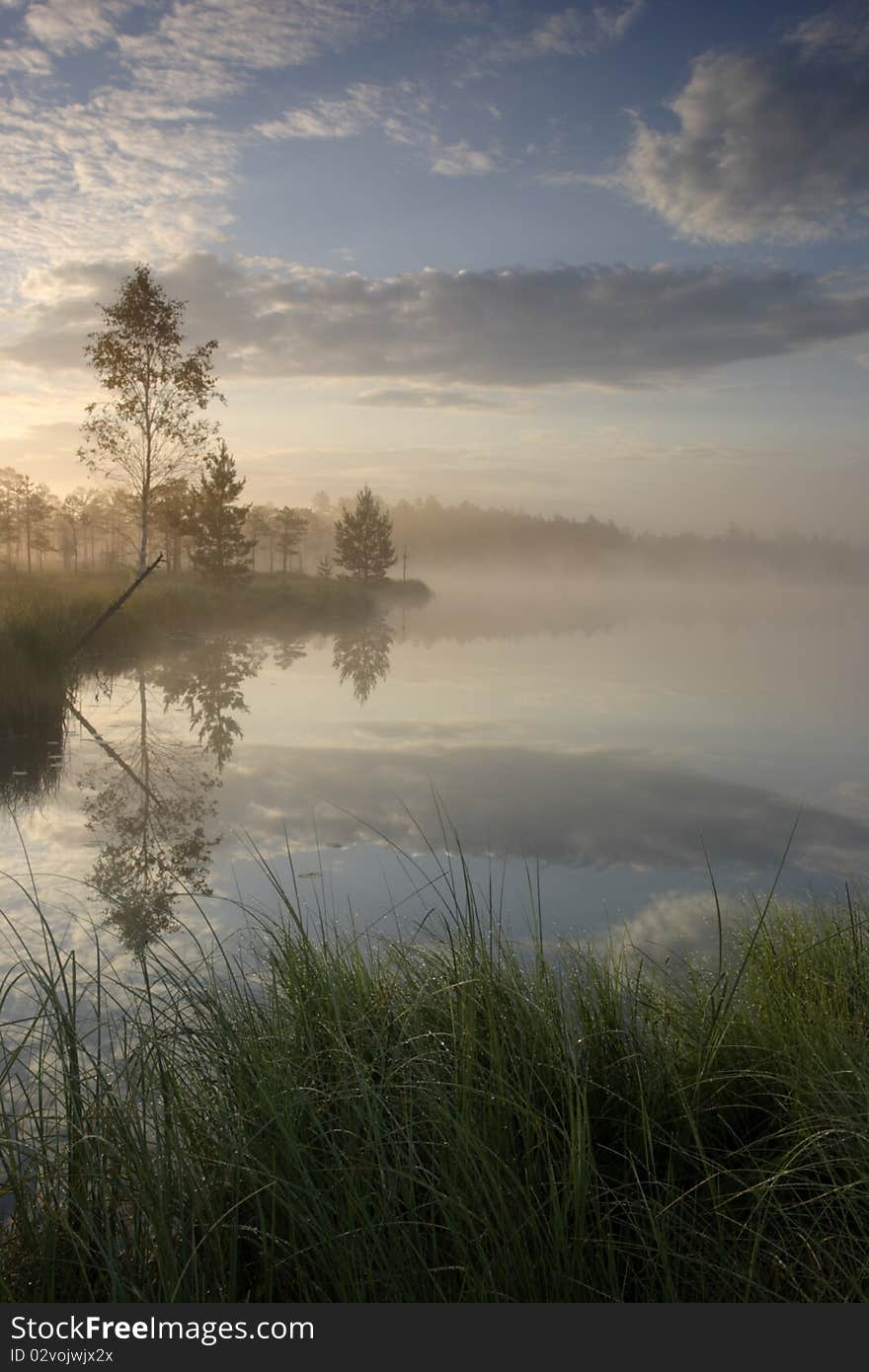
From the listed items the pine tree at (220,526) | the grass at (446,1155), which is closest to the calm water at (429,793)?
the grass at (446,1155)

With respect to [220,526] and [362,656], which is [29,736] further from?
[220,526]

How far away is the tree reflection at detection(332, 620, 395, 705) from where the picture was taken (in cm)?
2023

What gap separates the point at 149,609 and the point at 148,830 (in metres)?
19.1

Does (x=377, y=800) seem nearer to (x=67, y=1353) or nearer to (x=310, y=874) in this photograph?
(x=310, y=874)

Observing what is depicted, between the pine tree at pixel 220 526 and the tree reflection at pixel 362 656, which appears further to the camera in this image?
the pine tree at pixel 220 526

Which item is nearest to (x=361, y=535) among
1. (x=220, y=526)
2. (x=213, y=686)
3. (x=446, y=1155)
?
(x=220, y=526)

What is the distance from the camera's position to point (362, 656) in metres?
25.7

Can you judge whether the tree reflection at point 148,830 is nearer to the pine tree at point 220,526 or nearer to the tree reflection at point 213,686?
the tree reflection at point 213,686

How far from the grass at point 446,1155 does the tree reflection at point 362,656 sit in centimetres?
1404

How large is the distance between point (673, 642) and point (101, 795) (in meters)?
25.8

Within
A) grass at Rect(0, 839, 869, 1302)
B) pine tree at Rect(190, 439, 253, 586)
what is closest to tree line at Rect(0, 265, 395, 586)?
pine tree at Rect(190, 439, 253, 586)

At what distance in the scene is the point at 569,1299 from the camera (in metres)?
2.34

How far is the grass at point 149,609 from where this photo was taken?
1545 centimetres

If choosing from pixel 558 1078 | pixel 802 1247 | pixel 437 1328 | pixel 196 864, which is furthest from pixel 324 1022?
pixel 196 864
